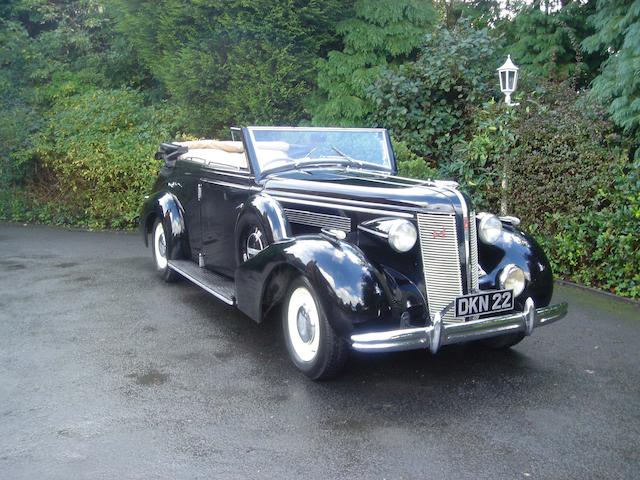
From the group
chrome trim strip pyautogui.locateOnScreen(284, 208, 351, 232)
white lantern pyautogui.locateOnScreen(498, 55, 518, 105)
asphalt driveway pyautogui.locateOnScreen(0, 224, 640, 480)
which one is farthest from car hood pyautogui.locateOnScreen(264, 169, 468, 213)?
white lantern pyautogui.locateOnScreen(498, 55, 518, 105)

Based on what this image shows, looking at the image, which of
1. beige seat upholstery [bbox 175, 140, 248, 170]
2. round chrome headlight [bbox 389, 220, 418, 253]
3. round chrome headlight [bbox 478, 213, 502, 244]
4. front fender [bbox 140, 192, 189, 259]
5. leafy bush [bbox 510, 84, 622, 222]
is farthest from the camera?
leafy bush [bbox 510, 84, 622, 222]

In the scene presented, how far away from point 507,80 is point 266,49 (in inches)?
183

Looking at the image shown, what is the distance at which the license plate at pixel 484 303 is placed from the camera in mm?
4145

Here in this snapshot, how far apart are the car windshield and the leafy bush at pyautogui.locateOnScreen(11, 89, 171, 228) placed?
5.96 meters

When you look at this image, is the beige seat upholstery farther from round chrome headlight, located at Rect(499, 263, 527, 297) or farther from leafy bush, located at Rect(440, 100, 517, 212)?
leafy bush, located at Rect(440, 100, 517, 212)

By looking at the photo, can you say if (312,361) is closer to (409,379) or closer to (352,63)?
(409,379)

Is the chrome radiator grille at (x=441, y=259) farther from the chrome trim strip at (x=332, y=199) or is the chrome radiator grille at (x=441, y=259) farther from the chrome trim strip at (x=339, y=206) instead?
the chrome trim strip at (x=339, y=206)

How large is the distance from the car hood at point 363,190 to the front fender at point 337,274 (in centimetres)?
45

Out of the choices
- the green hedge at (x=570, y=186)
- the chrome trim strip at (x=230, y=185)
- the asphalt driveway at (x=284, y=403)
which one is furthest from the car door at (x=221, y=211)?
the green hedge at (x=570, y=186)

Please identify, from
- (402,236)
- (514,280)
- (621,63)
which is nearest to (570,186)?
(621,63)

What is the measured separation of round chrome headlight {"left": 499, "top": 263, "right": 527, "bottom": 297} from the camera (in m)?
4.61

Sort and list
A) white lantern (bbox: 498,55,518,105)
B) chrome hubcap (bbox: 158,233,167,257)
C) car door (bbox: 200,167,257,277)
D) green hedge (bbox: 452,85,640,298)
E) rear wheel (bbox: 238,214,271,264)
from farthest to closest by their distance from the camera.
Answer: white lantern (bbox: 498,55,518,105)
chrome hubcap (bbox: 158,233,167,257)
green hedge (bbox: 452,85,640,298)
car door (bbox: 200,167,257,277)
rear wheel (bbox: 238,214,271,264)

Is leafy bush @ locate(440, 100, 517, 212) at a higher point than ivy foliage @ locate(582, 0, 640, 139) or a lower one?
lower

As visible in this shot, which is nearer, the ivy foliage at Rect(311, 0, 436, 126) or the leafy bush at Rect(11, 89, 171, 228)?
the leafy bush at Rect(11, 89, 171, 228)
